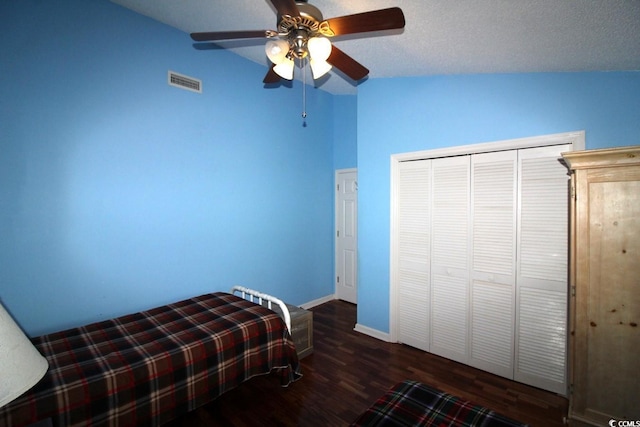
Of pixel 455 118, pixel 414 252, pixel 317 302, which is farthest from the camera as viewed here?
pixel 317 302

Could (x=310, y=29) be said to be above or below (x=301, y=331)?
above

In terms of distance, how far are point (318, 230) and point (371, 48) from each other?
2.47 m

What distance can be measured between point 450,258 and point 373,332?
125cm

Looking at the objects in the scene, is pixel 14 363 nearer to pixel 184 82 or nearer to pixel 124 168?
pixel 124 168

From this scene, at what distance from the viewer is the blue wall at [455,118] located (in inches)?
75.5

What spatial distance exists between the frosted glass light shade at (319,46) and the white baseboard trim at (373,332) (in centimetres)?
283

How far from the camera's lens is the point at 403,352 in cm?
283

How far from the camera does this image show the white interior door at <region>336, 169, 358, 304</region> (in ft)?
13.7

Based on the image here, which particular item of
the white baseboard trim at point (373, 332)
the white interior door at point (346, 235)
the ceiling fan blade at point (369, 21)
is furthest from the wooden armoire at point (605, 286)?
the white interior door at point (346, 235)

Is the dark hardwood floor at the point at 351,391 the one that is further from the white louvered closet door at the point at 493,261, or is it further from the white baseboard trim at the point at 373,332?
the white louvered closet door at the point at 493,261

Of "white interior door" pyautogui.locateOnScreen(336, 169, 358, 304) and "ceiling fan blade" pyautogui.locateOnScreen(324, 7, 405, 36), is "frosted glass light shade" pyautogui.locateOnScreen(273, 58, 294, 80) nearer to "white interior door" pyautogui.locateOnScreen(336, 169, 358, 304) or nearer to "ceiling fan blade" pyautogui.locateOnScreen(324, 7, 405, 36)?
"ceiling fan blade" pyautogui.locateOnScreen(324, 7, 405, 36)

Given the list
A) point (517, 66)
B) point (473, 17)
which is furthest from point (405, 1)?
point (517, 66)

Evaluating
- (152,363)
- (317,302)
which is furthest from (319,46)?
(317,302)

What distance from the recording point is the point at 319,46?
1460 mm
